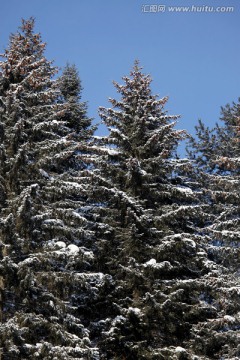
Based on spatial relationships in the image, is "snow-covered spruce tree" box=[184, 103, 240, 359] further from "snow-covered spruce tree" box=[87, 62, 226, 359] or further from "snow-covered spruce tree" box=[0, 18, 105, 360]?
"snow-covered spruce tree" box=[0, 18, 105, 360]

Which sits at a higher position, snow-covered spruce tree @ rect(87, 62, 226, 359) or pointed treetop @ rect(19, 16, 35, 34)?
pointed treetop @ rect(19, 16, 35, 34)

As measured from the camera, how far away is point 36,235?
1413 cm

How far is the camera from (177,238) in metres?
15.1

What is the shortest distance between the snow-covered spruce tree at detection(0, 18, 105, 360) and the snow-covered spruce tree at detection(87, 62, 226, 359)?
3.38 feet

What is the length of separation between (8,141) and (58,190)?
2.38 m

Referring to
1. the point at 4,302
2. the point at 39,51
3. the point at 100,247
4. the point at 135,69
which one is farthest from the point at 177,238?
the point at 39,51

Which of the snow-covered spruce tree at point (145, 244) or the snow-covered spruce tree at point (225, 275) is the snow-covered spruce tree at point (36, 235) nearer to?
the snow-covered spruce tree at point (145, 244)

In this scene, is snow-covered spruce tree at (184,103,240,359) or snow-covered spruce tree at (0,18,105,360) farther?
snow-covered spruce tree at (184,103,240,359)

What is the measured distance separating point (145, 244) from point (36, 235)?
379cm

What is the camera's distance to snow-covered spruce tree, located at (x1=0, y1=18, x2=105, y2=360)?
39.5 feet

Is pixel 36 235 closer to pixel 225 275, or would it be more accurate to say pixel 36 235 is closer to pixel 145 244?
pixel 145 244

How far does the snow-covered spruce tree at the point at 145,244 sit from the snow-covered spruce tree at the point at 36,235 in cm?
103

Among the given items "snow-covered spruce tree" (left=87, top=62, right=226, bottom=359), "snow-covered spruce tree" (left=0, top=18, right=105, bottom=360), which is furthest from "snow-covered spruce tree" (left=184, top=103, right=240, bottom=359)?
"snow-covered spruce tree" (left=0, top=18, right=105, bottom=360)

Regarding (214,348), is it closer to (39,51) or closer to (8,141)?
(8,141)
